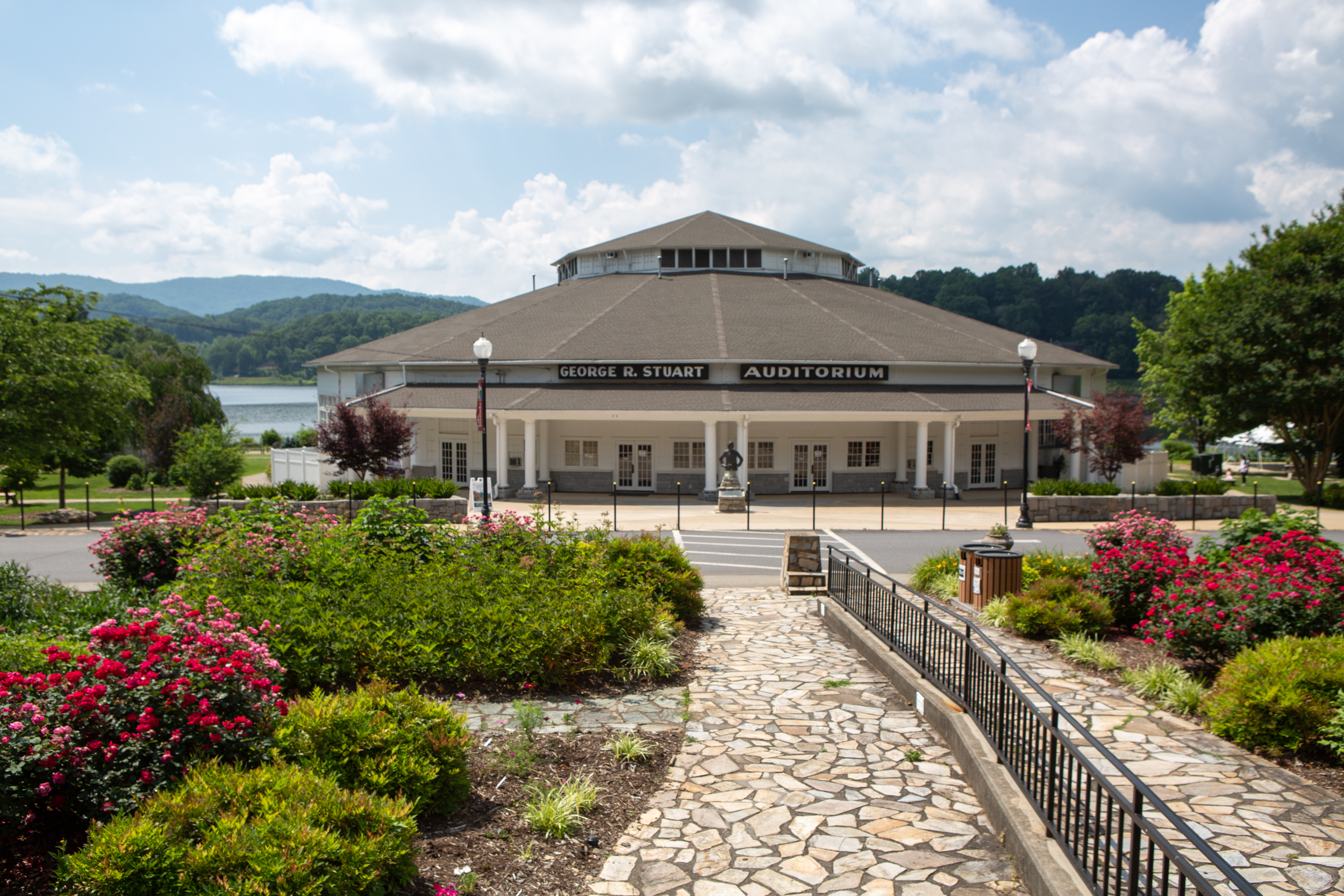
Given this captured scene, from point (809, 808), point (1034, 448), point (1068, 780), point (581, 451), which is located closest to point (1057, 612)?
point (809, 808)

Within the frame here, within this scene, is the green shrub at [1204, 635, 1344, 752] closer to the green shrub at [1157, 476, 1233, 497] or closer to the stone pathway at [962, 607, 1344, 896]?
the stone pathway at [962, 607, 1344, 896]

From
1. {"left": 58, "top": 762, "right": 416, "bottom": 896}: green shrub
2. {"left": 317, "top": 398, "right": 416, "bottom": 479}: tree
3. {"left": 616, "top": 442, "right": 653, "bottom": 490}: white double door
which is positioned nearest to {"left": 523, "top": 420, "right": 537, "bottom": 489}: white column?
{"left": 616, "top": 442, "right": 653, "bottom": 490}: white double door

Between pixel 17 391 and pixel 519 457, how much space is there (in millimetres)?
16768

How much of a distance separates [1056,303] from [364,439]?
12096 cm

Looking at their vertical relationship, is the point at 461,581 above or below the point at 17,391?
below

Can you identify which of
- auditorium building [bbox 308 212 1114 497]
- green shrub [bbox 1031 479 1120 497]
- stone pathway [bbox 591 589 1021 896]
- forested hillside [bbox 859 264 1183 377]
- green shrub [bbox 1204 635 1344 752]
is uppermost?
forested hillside [bbox 859 264 1183 377]

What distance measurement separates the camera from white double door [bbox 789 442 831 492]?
34.2 metres

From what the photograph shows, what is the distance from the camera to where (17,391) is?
29.0 metres

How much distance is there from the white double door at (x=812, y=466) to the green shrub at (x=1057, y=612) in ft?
73.6

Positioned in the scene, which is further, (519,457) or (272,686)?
(519,457)

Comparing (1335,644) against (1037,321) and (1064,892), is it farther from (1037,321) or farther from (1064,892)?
(1037,321)

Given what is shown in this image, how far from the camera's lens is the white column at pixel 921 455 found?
3128 cm

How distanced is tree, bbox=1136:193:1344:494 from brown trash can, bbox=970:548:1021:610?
27.0 meters

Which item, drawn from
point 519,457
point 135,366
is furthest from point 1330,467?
point 135,366
